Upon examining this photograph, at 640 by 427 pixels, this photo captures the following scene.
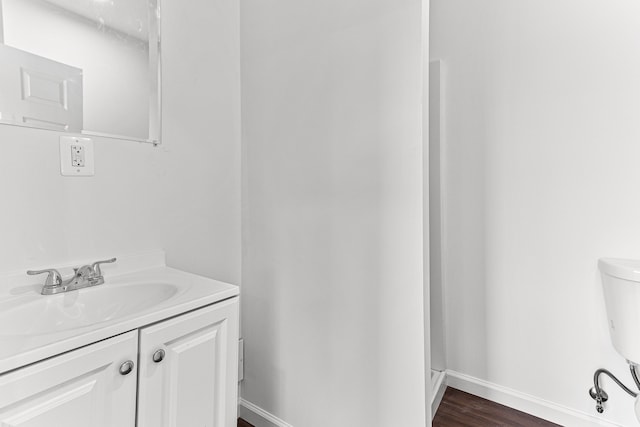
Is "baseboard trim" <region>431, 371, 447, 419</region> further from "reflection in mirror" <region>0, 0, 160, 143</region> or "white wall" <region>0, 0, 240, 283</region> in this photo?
"reflection in mirror" <region>0, 0, 160, 143</region>

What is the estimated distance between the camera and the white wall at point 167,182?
1.03 metres

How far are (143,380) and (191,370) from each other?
14 cm

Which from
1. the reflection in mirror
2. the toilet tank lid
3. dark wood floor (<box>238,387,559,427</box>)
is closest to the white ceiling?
the reflection in mirror

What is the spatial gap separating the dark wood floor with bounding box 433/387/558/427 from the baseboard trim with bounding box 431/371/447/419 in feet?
0.08

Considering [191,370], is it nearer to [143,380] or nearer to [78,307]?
[143,380]

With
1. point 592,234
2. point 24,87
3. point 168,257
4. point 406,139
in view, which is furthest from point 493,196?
point 24,87

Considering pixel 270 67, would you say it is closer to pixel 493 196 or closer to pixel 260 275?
pixel 260 275

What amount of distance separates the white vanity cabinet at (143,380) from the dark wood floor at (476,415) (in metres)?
0.78

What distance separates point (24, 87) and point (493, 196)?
1.94 meters

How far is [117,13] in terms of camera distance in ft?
4.09

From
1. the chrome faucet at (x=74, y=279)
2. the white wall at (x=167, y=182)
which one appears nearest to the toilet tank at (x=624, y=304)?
the white wall at (x=167, y=182)

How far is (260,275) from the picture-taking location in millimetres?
1594

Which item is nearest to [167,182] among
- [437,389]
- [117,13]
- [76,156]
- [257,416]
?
[76,156]

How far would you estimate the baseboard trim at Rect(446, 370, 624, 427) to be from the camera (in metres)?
1.51
